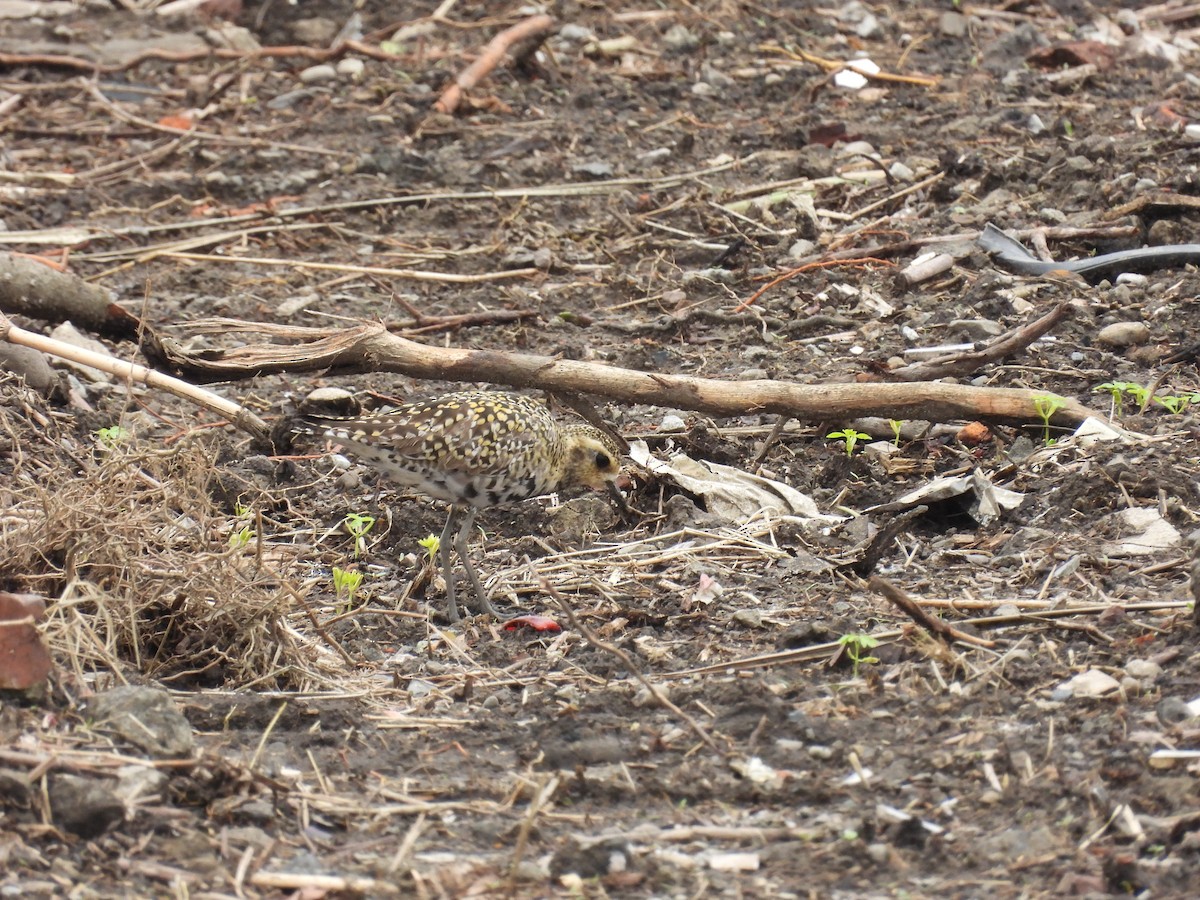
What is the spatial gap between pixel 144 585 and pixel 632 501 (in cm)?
239

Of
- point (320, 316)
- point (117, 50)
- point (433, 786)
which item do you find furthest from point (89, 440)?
point (117, 50)

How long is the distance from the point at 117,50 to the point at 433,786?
430 inches

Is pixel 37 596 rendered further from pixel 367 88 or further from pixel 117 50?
pixel 117 50

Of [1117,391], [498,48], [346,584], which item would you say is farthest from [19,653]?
[498,48]

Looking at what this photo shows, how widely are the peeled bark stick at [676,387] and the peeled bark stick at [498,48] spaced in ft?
18.8

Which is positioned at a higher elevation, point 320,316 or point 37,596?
point 37,596

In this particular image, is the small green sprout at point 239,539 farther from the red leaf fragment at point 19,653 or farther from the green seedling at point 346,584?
the red leaf fragment at point 19,653

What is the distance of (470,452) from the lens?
6047 mm

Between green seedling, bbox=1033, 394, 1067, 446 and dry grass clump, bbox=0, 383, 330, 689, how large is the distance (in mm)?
3368

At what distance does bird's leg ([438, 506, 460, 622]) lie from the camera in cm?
605

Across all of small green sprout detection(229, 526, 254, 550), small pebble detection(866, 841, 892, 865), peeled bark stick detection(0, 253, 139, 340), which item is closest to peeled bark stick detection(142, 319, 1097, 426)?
peeled bark stick detection(0, 253, 139, 340)

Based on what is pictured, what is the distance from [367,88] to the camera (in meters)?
12.7

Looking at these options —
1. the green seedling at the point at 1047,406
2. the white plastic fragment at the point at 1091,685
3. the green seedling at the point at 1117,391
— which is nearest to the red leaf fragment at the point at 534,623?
the white plastic fragment at the point at 1091,685

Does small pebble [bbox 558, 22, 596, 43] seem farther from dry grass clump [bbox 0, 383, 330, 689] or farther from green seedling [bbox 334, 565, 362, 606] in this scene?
dry grass clump [bbox 0, 383, 330, 689]
